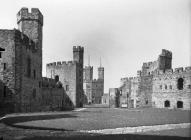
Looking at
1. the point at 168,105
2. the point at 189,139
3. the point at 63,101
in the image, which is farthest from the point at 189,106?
the point at 189,139

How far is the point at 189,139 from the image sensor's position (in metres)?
11.2

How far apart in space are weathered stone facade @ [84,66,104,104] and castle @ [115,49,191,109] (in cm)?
2848

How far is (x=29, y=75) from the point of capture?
100ft

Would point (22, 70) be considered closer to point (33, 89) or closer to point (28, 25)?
point (33, 89)

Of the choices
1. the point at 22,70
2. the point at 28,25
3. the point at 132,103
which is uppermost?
the point at 28,25

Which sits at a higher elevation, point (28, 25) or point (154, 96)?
point (28, 25)

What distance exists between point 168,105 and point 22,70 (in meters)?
24.3

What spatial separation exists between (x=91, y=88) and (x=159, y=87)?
4191 cm

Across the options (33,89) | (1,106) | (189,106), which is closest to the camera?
(1,106)

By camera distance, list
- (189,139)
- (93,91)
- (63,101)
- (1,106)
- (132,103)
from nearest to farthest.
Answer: (189,139)
(1,106)
(63,101)
(132,103)
(93,91)

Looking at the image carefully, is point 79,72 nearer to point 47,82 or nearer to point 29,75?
point 47,82

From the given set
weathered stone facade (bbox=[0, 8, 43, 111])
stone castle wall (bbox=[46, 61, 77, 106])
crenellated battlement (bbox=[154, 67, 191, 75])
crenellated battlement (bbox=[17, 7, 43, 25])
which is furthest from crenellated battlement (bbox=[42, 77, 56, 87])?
crenellated battlement (bbox=[154, 67, 191, 75])

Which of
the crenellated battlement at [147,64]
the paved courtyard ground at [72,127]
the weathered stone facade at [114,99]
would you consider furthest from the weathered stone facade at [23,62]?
the crenellated battlement at [147,64]

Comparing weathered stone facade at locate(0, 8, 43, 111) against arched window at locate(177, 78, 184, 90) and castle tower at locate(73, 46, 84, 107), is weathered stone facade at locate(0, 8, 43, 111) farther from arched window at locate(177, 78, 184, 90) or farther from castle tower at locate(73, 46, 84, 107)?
arched window at locate(177, 78, 184, 90)
